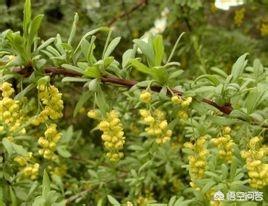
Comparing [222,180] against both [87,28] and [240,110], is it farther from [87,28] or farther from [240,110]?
[87,28]

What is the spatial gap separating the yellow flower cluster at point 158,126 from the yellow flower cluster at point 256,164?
7.1 inches

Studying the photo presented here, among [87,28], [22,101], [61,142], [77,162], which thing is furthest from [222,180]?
[87,28]

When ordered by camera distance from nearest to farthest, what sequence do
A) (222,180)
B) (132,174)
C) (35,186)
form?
(222,180) < (35,186) < (132,174)

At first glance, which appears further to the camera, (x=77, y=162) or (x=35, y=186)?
(x=77, y=162)

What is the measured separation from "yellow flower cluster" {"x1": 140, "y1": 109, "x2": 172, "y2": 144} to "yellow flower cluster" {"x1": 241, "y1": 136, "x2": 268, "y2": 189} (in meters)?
0.18

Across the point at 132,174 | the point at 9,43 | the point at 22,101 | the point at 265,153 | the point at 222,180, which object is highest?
the point at 9,43

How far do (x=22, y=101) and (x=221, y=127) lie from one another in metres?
0.49

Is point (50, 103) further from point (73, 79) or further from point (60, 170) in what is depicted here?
point (60, 170)

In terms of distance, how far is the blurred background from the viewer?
268 centimetres

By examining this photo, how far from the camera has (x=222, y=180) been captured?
4.34 feet

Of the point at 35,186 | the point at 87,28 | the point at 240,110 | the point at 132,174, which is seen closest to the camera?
the point at 240,110

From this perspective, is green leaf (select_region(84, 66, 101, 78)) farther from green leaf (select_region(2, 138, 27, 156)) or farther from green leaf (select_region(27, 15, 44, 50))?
green leaf (select_region(2, 138, 27, 156))

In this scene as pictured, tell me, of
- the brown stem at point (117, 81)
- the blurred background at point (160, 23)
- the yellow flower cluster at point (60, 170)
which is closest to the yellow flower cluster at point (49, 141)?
the brown stem at point (117, 81)

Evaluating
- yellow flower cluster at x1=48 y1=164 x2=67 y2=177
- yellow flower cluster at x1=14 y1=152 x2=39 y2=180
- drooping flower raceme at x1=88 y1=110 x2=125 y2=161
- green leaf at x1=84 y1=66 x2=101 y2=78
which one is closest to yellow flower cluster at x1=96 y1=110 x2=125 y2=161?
drooping flower raceme at x1=88 y1=110 x2=125 y2=161
